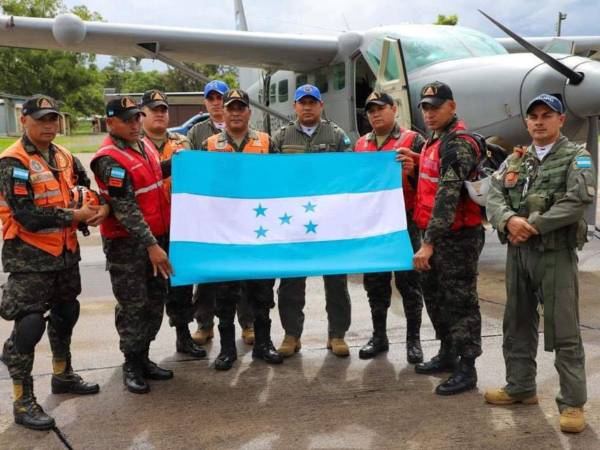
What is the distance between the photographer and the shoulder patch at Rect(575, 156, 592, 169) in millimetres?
3223

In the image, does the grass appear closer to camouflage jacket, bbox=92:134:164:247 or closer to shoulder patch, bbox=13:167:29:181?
camouflage jacket, bbox=92:134:164:247

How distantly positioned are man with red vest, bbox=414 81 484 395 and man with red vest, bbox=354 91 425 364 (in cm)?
42

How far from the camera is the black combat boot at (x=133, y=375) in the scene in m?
4.11

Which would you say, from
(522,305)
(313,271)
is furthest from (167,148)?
(522,305)

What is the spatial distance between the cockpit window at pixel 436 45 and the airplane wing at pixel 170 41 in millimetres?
1261

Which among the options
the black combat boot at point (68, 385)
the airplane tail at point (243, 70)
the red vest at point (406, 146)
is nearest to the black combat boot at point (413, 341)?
the red vest at point (406, 146)

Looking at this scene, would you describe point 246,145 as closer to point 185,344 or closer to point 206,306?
point 206,306

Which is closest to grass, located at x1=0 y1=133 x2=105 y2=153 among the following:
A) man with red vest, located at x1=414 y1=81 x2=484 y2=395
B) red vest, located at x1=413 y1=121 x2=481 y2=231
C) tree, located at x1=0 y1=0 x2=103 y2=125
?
tree, located at x1=0 y1=0 x2=103 y2=125

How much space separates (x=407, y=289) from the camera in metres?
4.69

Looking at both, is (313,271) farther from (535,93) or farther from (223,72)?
(223,72)

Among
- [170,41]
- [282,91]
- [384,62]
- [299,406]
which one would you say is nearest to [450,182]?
[299,406]

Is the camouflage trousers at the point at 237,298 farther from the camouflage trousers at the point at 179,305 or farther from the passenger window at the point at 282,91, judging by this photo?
the passenger window at the point at 282,91

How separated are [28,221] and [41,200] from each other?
179 millimetres

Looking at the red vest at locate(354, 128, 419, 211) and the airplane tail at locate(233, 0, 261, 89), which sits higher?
the airplane tail at locate(233, 0, 261, 89)
